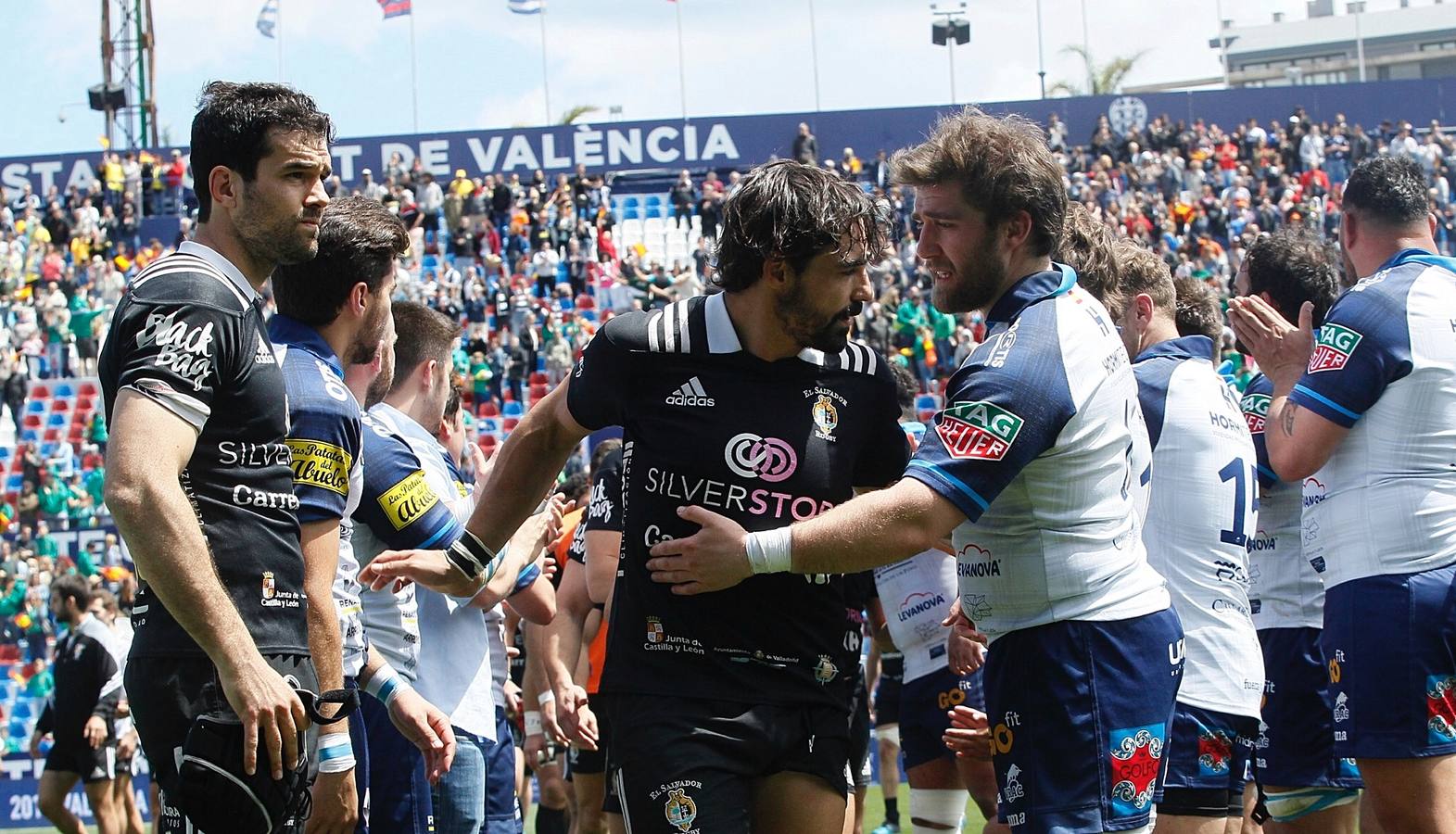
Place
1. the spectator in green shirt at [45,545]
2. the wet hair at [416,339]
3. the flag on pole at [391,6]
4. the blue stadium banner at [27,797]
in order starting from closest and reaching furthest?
the wet hair at [416,339]
the blue stadium banner at [27,797]
the spectator in green shirt at [45,545]
the flag on pole at [391,6]

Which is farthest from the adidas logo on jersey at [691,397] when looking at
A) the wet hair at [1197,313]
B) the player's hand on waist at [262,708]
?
the wet hair at [1197,313]

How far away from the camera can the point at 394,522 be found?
4254mm

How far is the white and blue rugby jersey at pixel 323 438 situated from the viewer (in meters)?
3.69

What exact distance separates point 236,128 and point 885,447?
175 cm

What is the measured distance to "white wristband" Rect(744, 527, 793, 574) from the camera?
10.7 ft

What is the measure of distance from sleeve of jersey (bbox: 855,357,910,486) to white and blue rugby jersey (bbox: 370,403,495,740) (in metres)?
1.45

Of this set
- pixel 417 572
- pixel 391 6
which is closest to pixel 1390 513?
pixel 417 572

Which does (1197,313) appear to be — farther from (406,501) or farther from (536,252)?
(536,252)

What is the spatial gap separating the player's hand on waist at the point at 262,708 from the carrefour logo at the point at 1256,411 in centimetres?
402

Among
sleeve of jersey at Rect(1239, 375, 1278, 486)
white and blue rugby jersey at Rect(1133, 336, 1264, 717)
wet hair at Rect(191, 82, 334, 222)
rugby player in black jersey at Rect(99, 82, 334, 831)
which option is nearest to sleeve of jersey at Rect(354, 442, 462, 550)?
rugby player in black jersey at Rect(99, 82, 334, 831)

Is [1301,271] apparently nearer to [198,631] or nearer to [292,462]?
[292,462]

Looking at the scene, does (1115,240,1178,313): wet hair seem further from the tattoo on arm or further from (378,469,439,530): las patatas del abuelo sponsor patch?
(378,469,439,530): las patatas del abuelo sponsor patch

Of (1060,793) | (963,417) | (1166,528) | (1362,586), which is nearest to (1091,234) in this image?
(1166,528)

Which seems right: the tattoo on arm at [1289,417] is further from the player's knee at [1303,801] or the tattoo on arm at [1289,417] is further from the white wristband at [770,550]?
the white wristband at [770,550]
